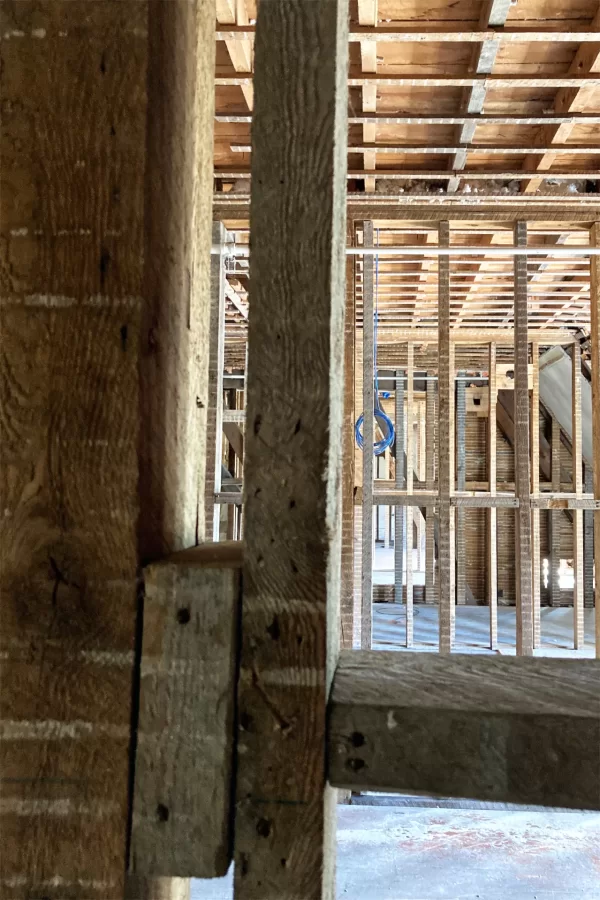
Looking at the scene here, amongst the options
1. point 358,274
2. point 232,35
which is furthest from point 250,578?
point 358,274

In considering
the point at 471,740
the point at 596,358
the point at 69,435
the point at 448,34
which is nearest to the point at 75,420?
the point at 69,435

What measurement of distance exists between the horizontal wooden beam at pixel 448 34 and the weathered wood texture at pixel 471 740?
11.5 feet

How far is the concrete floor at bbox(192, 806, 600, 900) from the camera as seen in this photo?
3121 mm

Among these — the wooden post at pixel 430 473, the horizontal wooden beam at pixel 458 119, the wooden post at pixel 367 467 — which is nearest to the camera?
the horizontal wooden beam at pixel 458 119

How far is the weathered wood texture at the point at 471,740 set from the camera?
58 cm

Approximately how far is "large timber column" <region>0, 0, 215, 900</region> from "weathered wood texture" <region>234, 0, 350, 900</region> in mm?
124

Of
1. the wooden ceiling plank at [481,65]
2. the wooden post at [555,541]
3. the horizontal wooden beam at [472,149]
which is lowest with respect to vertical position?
the wooden post at [555,541]

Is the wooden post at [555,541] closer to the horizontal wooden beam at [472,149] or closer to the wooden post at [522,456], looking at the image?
the wooden post at [522,456]

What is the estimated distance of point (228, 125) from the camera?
13.9ft

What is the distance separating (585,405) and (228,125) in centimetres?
723

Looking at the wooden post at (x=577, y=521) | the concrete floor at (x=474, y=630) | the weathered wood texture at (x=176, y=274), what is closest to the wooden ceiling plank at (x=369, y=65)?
the weathered wood texture at (x=176, y=274)

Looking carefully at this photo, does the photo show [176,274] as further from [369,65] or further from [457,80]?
[457,80]

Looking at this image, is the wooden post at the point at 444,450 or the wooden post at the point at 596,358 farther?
the wooden post at the point at 596,358

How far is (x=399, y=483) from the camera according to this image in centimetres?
931
